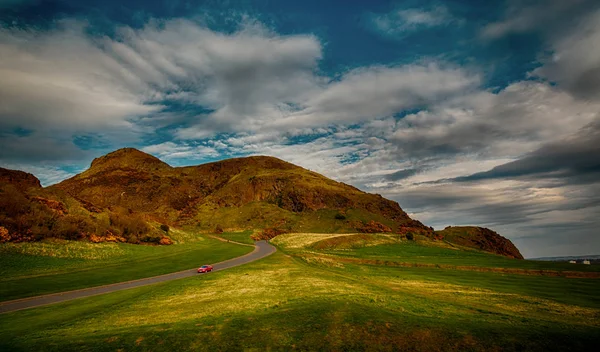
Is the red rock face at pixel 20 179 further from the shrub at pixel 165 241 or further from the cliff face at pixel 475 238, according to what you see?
the cliff face at pixel 475 238

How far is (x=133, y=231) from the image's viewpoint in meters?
79.9

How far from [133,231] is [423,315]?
8195 centimetres

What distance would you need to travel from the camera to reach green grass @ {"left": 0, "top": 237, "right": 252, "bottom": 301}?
36.7 metres

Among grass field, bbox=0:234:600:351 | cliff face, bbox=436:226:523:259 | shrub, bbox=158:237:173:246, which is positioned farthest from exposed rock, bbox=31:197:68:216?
cliff face, bbox=436:226:523:259

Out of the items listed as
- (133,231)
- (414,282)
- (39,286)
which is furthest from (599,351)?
(133,231)

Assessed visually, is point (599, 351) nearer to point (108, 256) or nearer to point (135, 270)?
point (135, 270)

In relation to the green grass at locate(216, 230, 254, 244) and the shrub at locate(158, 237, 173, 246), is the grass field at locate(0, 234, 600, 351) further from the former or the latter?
the green grass at locate(216, 230, 254, 244)

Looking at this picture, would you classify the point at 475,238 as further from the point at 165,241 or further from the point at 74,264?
the point at 74,264

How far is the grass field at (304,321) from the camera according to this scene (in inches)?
543

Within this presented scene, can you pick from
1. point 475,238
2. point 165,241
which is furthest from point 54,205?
point 475,238

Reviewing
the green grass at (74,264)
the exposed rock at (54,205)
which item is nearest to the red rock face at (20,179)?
the exposed rock at (54,205)

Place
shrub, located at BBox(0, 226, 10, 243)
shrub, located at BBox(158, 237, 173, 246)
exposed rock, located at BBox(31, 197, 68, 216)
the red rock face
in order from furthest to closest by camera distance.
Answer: shrub, located at BBox(158, 237, 173, 246)
the red rock face
exposed rock, located at BBox(31, 197, 68, 216)
shrub, located at BBox(0, 226, 10, 243)

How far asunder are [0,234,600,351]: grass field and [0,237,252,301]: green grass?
39.0 ft

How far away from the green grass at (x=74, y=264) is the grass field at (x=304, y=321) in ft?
39.0
